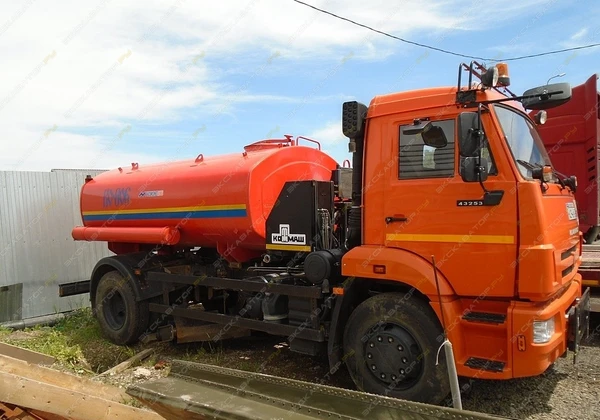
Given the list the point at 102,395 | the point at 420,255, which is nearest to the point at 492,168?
the point at 420,255

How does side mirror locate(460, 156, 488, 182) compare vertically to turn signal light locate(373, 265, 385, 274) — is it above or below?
above

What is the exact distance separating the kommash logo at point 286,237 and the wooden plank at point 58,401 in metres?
2.41

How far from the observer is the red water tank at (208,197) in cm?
537

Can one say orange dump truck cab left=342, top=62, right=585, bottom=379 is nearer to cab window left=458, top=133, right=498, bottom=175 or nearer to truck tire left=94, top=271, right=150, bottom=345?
cab window left=458, top=133, right=498, bottom=175

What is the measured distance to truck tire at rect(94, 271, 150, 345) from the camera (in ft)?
21.7

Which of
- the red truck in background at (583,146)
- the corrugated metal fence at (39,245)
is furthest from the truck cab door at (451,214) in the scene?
the corrugated metal fence at (39,245)

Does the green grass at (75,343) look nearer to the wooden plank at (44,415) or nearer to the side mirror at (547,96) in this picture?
the wooden plank at (44,415)

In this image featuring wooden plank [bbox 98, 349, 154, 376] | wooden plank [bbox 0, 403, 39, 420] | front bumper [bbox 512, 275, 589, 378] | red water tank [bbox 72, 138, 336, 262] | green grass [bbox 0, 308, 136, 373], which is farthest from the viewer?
green grass [bbox 0, 308, 136, 373]

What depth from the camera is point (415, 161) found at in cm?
426

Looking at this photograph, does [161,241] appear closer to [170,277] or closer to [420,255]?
[170,277]

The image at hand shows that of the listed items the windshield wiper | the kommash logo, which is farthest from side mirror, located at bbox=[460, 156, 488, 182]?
the kommash logo

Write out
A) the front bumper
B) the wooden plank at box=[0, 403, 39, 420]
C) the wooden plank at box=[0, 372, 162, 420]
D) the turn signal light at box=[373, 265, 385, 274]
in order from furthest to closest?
the turn signal light at box=[373, 265, 385, 274]
the front bumper
the wooden plank at box=[0, 403, 39, 420]
the wooden plank at box=[0, 372, 162, 420]

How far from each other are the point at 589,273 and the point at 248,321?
12.9 feet

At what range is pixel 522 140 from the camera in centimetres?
427
